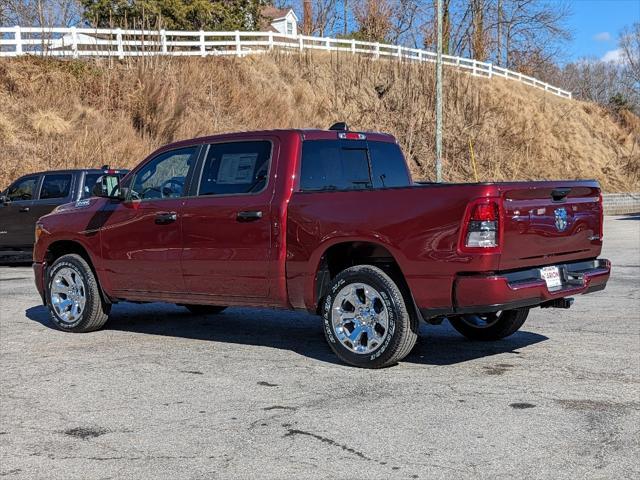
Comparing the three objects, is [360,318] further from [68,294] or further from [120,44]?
[120,44]

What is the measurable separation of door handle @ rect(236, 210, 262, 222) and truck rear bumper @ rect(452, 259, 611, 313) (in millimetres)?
1858

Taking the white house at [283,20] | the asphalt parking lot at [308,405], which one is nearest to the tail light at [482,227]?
the asphalt parking lot at [308,405]

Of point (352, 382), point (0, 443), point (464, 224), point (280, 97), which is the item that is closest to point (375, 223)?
point (464, 224)

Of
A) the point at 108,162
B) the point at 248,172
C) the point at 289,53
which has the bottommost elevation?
the point at 248,172

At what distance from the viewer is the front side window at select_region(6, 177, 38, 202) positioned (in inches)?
616

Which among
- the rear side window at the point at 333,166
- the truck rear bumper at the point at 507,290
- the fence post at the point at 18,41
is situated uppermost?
the fence post at the point at 18,41

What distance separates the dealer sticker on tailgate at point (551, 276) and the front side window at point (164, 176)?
3296 millimetres

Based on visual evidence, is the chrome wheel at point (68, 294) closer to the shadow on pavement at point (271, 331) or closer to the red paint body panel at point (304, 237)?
the red paint body panel at point (304, 237)

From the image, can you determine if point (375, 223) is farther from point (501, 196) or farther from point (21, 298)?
point (21, 298)

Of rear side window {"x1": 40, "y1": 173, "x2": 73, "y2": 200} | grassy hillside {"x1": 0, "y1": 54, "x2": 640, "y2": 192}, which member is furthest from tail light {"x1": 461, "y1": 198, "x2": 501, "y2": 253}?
grassy hillside {"x1": 0, "y1": 54, "x2": 640, "y2": 192}

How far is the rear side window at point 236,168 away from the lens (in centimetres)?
698

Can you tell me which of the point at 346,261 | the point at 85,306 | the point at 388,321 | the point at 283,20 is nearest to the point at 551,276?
Answer: the point at 388,321

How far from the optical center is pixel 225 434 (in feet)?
15.7

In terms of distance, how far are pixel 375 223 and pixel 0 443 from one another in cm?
301
